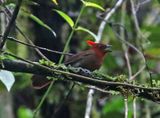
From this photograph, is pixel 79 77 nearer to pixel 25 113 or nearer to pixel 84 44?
pixel 84 44

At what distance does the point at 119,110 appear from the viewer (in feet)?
13.4

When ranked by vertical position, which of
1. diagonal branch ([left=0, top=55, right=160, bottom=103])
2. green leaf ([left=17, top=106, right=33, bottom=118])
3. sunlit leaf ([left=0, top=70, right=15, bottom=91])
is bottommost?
sunlit leaf ([left=0, top=70, right=15, bottom=91])

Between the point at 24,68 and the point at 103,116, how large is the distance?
207 cm

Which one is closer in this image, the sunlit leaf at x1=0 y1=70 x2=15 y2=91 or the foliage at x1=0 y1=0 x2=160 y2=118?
the sunlit leaf at x1=0 y1=70 x2=15 y2=91

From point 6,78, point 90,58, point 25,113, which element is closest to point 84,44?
point 25,113

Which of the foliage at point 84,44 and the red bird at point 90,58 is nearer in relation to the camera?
the red bird at point 90,58

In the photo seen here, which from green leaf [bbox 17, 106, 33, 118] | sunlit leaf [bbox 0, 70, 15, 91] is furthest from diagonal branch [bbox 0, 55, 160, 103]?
green leaf [bbox 17, 106, 33, 118]

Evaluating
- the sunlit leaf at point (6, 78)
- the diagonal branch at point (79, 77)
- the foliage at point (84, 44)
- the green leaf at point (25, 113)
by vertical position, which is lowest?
the sunlit leaf at point (6, 78)

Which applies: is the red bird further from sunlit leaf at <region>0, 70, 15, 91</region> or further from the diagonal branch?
sunlit leaf at <region>0, 70, 15, 91</region>

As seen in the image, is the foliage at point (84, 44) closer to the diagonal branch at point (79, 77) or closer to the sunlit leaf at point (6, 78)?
the diagonal branch at point (79, 77)

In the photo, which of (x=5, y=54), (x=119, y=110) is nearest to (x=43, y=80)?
(x=5, y=54)

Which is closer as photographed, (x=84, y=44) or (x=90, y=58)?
(x=90, y=58)

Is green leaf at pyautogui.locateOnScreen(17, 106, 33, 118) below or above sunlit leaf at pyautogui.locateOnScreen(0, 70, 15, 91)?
above

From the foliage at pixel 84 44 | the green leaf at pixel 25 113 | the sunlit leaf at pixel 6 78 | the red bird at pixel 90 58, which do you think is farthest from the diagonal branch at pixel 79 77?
the green leaf at pixel 25 113
